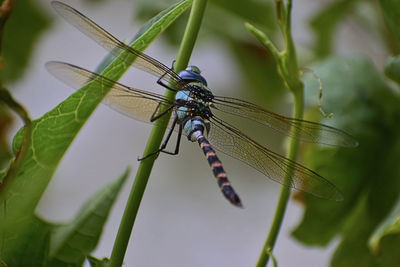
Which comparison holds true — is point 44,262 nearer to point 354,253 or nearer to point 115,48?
point 115,48

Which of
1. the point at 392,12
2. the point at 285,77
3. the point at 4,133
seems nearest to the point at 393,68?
the point at 392,12

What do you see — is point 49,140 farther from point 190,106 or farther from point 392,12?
point 392,12

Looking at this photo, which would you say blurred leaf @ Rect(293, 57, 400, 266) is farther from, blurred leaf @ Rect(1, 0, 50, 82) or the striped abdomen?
blurred leaf @ Rect(1, 0, 50, 82)

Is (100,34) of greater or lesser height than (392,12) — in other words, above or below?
below

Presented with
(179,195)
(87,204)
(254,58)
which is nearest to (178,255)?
(179,195)

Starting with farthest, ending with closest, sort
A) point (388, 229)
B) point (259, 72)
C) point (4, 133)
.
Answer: point (259, 72), point (4, 133), point (388, 229)

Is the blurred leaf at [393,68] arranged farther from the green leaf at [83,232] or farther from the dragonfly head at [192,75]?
the green leaf at [83,232]

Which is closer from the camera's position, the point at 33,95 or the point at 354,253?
the point at 354,253
